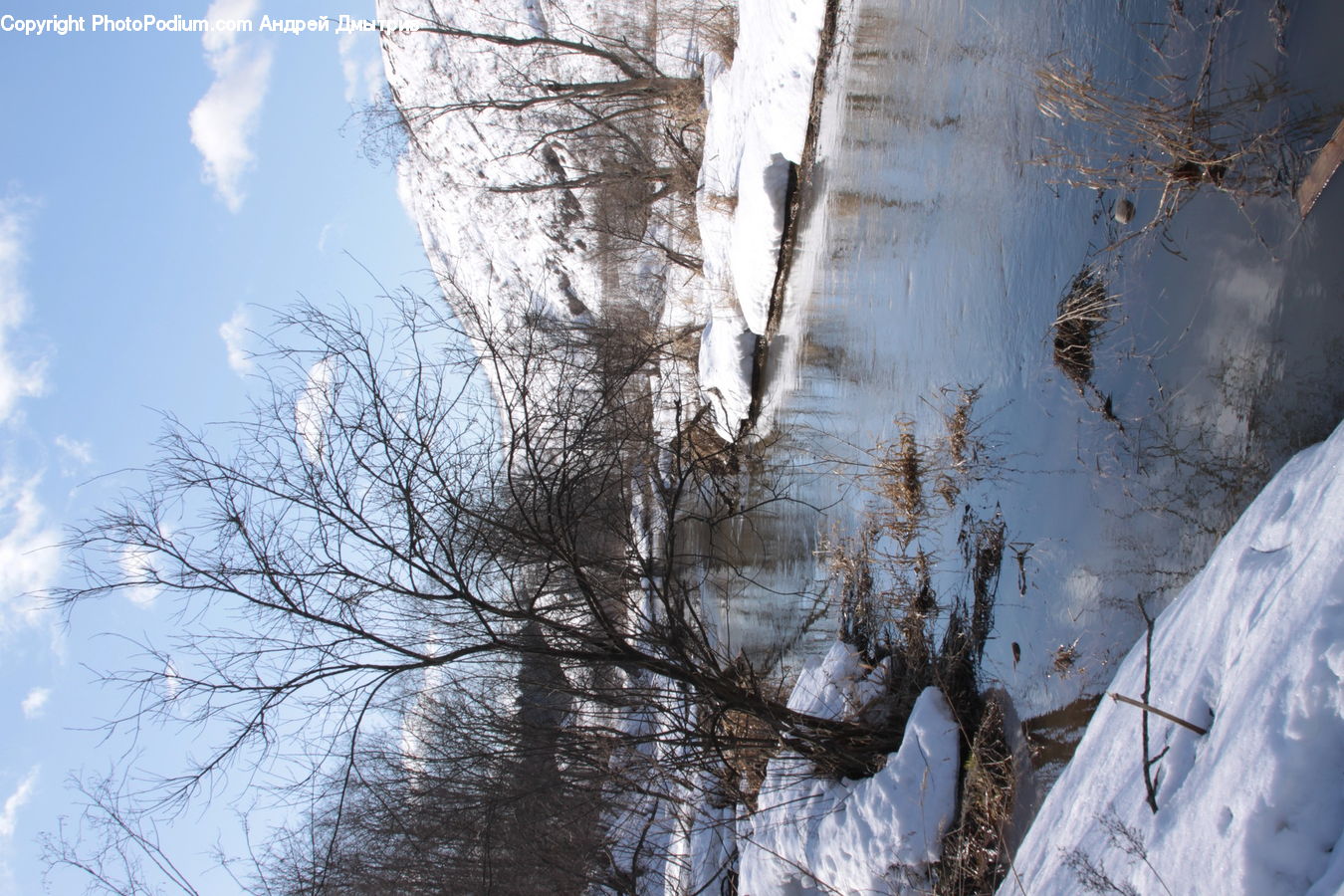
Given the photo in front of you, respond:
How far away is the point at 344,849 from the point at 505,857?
183 centimetres

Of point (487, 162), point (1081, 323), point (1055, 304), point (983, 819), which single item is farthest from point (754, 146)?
point (487, 162)

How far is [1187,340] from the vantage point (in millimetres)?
4223

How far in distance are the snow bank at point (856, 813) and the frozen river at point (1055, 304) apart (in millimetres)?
623

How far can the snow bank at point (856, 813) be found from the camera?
16.4 feet

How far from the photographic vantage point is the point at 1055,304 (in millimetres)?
4934

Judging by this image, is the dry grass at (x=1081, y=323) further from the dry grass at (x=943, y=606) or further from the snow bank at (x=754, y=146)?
the snow bank at (x=754, y=146)

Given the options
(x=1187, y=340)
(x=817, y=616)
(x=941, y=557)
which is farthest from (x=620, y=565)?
(x=1187, y=340)

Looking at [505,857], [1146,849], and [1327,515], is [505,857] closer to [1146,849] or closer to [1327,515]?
[1146,849]

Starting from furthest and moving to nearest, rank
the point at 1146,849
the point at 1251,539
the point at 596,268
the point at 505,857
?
the point at 596,268 < the point at 505,857 < the point at 1251,539 < the point at 1146,849

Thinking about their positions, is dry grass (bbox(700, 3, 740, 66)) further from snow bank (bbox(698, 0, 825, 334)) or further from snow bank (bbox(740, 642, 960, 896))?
snow bank (bbox(740, 642, 960, 896))

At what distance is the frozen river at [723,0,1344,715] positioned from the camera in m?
3.83

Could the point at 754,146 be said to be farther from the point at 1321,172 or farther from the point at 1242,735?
the point at 1242,735

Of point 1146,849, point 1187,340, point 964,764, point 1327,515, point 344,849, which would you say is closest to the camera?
point 1327,515

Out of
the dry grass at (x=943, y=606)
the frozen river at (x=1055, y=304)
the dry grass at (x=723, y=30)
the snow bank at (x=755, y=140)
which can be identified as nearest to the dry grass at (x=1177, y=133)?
the frozen river at (x=1055, y=304)
